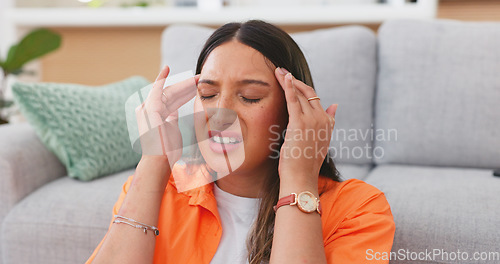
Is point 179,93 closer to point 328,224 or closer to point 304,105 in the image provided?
point 304,105

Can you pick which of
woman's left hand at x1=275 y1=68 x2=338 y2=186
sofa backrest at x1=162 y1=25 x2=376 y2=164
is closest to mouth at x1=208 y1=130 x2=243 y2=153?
woman's left hand at x1=275 y1=68 x2=338 y2=186

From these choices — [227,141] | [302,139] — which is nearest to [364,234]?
[302,139]

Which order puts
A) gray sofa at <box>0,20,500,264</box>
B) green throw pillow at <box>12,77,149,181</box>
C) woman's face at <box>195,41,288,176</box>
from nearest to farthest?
woman's face at <box>195,41,288,176</box> < gray sofa at <box>0,20,500,264</box> < green throw pillow at <box>12,77,149,181</box>

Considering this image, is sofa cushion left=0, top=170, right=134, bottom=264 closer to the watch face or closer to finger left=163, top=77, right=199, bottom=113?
finger left=163, top=77, right=199, bottom=113

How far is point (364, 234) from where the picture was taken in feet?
2.84

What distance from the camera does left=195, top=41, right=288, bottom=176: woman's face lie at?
3.06ft

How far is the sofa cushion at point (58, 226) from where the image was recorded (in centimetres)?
133

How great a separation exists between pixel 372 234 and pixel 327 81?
96 centimetres

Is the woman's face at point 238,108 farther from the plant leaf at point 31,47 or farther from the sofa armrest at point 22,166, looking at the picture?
the plant leaf at point 31,47

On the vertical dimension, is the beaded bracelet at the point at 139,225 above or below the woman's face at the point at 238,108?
below

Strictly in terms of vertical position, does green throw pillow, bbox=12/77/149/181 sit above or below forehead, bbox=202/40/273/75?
below

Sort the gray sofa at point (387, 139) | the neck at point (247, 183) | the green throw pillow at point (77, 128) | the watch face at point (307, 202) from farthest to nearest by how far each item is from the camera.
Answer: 1. the green throw pillow at point (77, 128)
2. the gray sofa at point (387, 139)
3. the neck at point (247, 183)
4. the watch face at point (307, 202)

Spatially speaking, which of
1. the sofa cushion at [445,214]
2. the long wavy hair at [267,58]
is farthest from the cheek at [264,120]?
the sofa cushion at [445,214]

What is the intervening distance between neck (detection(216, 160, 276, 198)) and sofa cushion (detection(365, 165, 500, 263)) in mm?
365
